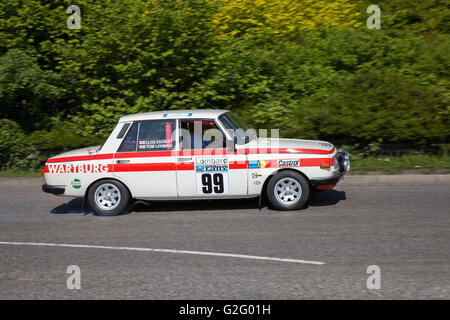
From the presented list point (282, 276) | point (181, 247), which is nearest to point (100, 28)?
point (181, 247)

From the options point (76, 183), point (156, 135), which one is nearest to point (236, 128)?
point (156, 135)

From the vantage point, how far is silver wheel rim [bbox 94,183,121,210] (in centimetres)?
954

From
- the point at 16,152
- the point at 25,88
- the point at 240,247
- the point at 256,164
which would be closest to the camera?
the point at 240,247

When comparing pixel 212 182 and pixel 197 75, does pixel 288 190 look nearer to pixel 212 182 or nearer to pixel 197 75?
pixel 212 182

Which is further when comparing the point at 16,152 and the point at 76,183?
the point at 16,152

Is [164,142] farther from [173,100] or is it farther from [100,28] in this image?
[100,28]

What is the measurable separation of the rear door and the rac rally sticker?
28 cm

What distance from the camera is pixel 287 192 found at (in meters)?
9.13

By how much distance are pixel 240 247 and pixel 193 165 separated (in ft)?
7.30

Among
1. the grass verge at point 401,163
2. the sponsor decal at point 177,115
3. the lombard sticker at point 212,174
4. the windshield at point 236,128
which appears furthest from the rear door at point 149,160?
the grass verge at point 401,163

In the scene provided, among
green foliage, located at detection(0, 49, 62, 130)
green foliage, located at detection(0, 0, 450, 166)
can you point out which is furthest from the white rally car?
green foliage, located at detection(0, 49, 62, 130)

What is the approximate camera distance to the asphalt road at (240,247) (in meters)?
5.87

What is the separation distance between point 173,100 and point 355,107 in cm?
511

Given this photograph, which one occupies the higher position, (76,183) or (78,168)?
(78,168)
